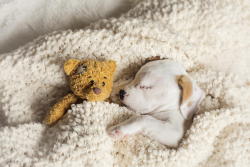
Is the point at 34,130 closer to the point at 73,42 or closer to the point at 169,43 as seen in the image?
the point at 73,42

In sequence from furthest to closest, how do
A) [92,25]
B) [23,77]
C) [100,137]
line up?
[92,25]
[23,77]
[100,137]

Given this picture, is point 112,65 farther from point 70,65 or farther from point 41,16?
point 41,16

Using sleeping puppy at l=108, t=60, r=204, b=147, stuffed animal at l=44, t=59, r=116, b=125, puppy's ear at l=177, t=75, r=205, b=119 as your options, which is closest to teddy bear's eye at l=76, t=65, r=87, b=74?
stuffed animal at l=44, t=59, r=116, b=125

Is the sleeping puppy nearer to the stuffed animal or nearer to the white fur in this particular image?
the stuffed animal

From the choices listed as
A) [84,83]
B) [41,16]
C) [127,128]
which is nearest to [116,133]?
[127,128]

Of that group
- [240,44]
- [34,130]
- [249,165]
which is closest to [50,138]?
[34,130]
